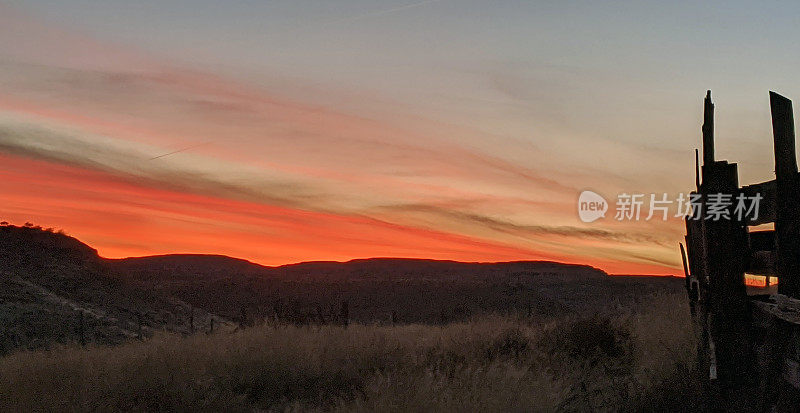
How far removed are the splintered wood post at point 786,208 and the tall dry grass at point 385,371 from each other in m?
2.04

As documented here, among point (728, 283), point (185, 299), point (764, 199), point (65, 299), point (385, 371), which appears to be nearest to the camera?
point (764, 199)

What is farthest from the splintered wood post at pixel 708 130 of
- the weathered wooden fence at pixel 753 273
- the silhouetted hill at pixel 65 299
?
the silhouetted hill at pixel 65 299

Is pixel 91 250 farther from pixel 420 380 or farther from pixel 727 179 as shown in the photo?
pixel 727 179

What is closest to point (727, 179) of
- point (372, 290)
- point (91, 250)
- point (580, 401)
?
point (580, 401)

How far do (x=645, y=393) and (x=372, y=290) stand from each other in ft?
153

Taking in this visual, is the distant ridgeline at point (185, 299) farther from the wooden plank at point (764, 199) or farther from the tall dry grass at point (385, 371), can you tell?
the wooden plank at point (764, 199)

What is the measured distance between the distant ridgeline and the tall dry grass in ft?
10.7

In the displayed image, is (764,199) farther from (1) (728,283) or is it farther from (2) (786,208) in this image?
(1) (728,283)

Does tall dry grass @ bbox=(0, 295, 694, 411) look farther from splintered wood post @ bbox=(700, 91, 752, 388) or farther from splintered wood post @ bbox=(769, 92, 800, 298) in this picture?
splintered wood post @ bbox=(769, 92, 800, 298)

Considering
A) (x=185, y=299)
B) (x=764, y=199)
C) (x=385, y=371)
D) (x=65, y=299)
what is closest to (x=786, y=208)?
(x=764, y=199)

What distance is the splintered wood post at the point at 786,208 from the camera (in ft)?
17.1

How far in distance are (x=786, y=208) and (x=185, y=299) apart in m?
43.0

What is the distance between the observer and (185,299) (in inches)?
1745

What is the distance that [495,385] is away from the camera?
7.56 metres
